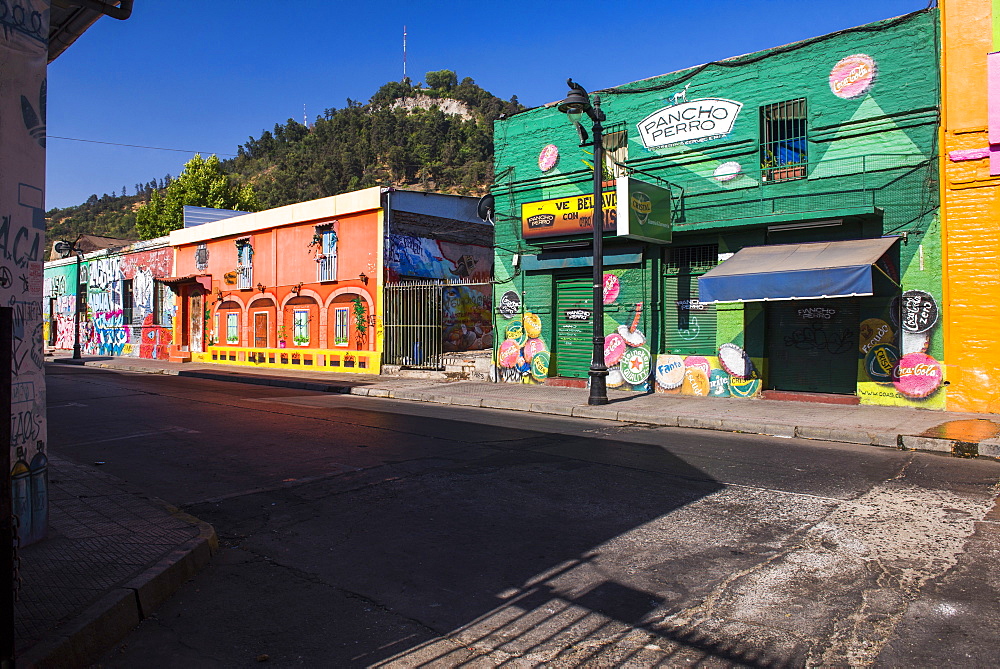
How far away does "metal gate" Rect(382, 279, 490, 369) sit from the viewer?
21047 mm

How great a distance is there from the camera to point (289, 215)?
25688 millimetres

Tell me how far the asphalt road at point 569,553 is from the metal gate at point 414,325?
37.6 feet

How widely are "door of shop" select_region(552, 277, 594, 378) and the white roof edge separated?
755cm

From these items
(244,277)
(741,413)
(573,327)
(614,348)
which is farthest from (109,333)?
(741,413)

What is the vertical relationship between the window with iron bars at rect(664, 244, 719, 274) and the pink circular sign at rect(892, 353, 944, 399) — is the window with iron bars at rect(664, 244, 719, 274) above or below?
above

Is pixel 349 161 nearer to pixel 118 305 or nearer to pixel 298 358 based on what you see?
pixel 118 305

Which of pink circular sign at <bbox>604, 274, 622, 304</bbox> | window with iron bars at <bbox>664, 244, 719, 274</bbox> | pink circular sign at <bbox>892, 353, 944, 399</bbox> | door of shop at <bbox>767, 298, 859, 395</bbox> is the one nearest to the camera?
pink circular sign at <bbox>892, 353, 944, 399</bbox>

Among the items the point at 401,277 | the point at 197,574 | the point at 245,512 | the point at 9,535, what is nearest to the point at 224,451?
the point at 245,512

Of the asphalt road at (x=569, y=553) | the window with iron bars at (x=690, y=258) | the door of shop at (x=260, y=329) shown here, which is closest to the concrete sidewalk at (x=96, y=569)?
the asphalt road at (x=569, y=553)

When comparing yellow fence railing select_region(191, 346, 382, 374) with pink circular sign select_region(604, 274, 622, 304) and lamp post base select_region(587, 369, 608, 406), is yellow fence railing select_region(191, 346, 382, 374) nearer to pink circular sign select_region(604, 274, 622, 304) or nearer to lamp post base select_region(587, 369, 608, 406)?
pink circular sign select_region(604, 274, 622, 304)

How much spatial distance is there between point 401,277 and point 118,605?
19311mm

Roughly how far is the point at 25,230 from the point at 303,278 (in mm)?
21190

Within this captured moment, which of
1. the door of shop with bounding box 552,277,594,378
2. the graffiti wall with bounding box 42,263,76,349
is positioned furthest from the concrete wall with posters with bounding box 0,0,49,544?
the graffiti wall with bounding box 42,263,76,349

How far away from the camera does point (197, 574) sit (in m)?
4.75
